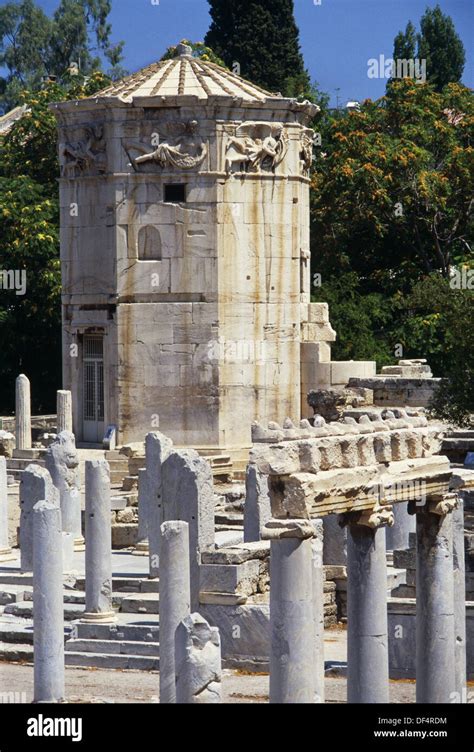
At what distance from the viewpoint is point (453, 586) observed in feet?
68.6

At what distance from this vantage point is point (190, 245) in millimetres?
36500

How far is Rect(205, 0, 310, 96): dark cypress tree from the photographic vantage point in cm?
6184

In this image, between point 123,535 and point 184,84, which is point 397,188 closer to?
point 184,84

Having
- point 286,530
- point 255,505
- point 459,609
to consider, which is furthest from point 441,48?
point 286,530

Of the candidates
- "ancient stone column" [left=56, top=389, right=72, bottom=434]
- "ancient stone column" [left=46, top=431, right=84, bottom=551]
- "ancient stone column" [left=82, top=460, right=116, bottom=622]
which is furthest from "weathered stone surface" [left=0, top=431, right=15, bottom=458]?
"ancient stone column" [left=82, top=460, right=116, bottom=622]

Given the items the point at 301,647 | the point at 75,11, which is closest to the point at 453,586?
the point at 301,647

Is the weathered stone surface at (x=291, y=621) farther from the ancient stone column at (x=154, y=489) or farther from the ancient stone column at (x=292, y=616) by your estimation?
the ancient stone column at (x=154, y=489)

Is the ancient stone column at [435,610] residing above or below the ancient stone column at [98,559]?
below

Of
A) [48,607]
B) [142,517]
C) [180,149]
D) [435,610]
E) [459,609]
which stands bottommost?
[435,610]

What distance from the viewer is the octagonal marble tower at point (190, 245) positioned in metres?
36.3

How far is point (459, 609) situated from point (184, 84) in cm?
1729

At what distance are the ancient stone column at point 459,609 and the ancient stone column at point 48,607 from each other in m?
4.22

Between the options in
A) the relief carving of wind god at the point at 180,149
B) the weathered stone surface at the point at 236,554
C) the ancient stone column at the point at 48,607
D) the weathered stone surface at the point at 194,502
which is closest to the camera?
the ancient stone column at the point at 48,607

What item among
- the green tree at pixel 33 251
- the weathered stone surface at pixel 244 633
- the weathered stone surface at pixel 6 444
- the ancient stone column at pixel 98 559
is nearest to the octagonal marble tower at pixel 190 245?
the weathered stone surface at pixel 6 444
